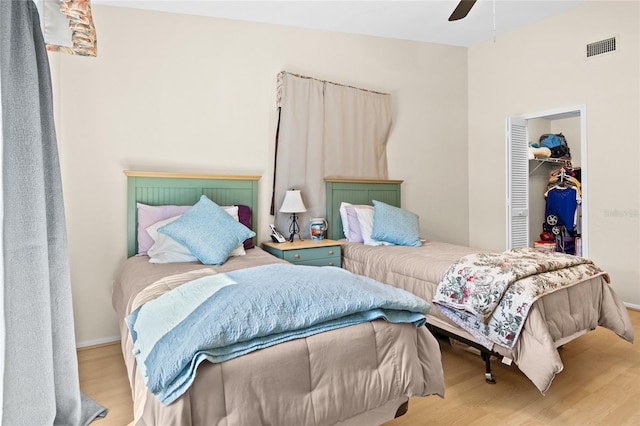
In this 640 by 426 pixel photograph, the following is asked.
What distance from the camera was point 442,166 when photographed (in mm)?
4918

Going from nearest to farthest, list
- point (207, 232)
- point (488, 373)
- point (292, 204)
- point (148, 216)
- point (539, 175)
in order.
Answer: point (488, 373) < point (207, 232) < point (148, 216) < point (292, 204) < point (539, 175)

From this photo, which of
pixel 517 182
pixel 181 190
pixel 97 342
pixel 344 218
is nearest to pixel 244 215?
pixel 181 190

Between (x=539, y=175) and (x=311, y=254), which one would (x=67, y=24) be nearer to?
(x=311, y=254)

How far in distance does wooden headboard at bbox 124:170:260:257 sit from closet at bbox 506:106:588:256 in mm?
3128

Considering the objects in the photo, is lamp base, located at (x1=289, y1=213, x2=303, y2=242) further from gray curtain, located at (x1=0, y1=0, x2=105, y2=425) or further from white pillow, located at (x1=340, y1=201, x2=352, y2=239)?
gray curtain, located at (x1=0, y1=0, x2=105, y2=425)

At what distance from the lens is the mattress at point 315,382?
128 centimetres

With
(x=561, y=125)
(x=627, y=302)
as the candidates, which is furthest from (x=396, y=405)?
(x=561, y=125)

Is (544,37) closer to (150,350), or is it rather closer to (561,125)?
(561,125)

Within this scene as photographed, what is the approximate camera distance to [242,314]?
1402 mm

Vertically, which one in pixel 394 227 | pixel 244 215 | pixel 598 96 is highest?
pixel 598 96

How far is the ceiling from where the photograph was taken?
11.1ft

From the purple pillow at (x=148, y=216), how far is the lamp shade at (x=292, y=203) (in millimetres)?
926

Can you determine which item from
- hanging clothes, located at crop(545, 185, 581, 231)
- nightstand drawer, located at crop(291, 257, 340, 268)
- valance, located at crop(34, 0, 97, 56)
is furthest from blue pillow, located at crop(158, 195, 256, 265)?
hanging clothes, located at crop(545, 185, 581, 231)

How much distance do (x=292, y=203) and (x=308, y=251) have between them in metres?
0.50
